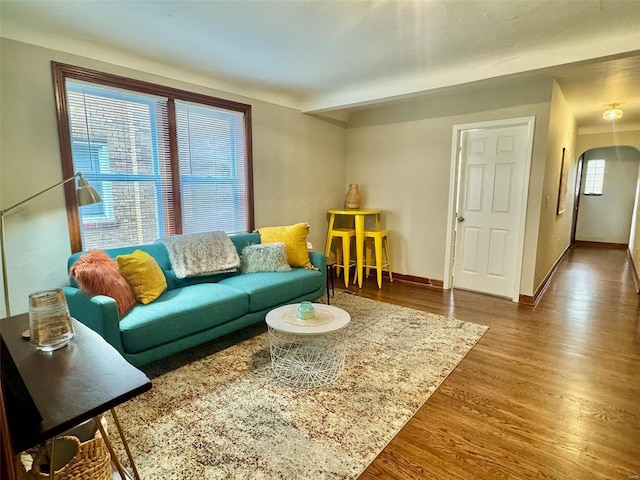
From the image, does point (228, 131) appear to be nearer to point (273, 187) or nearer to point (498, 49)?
point (273, 187)

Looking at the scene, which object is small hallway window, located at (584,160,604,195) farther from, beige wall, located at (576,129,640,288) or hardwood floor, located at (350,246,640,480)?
hardwood floor, located at (350,246,640,480)

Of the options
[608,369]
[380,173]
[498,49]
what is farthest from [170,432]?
[380,173]

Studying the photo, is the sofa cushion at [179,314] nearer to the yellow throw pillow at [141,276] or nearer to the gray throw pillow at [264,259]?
the yellow throw pillow at [141,276]

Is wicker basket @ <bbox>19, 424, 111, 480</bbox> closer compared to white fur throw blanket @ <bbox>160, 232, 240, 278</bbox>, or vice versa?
wicker basket @ <bbox>19, 424, 111, 480</bbox>

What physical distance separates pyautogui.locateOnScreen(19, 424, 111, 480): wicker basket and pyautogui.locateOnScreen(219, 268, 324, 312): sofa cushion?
1553 mm

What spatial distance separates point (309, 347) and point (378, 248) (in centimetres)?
205

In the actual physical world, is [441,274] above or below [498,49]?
below

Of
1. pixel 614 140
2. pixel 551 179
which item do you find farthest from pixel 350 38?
pixel 614 140

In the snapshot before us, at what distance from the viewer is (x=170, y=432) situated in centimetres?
179

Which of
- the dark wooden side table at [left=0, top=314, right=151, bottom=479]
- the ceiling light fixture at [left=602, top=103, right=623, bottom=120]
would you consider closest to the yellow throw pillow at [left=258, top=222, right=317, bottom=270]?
the dark wooden side table at [left=0, top=314, right=151, bottom=479]

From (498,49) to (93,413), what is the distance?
135 inches

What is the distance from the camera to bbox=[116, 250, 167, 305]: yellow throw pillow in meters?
2.42

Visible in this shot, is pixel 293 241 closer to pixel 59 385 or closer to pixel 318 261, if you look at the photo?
pixel 318 261

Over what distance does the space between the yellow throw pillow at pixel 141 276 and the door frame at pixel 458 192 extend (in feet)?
11.0
